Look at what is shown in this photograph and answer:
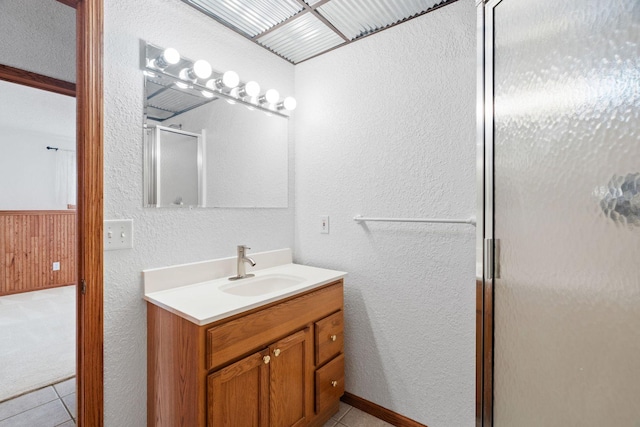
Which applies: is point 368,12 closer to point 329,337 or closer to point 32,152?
point 329,337

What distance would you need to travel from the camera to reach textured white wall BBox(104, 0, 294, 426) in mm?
1217

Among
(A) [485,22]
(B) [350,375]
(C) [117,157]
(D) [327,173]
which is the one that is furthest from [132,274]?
(A) [485,22]

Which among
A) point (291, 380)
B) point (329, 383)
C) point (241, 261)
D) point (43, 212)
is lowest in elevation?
point (329, 383)

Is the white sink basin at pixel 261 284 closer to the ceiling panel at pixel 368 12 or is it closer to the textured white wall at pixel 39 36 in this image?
the ceiling panel at pixel 368 12

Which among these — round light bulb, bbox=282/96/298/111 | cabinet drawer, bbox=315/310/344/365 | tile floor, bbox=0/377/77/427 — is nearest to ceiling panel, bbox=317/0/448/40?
round light bulb, bbox=282/96/298/111

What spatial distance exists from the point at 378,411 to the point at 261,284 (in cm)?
95

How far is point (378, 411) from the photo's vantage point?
1670 mm

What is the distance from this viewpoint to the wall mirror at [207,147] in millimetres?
1369

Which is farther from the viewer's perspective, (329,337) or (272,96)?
(272,96)

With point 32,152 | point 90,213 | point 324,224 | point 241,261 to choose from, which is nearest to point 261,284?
point 241,261

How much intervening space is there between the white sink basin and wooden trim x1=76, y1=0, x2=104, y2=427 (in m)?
0.52

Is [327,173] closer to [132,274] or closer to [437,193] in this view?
[437,193]

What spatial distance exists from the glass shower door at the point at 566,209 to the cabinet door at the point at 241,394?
2.70ft

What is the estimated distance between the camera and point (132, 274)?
1274 mm
